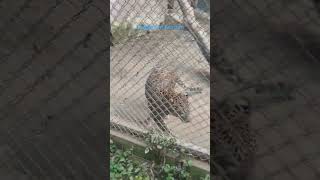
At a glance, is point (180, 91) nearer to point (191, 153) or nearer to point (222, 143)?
point (191, 153)

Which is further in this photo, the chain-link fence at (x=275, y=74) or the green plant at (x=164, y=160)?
the green plant at (x=164, y=160)

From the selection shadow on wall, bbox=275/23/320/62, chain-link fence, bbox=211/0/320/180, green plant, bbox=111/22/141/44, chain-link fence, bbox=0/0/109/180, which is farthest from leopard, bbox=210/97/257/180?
green plant, bbox=111/22/141/44

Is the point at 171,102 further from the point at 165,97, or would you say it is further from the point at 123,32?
the point at 123,32

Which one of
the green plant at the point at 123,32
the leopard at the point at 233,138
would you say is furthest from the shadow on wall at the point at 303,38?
the green plant at the point at 123,32

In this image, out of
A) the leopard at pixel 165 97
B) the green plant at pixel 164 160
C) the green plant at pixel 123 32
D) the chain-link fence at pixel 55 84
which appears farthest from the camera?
the green plant at pixel 123 32

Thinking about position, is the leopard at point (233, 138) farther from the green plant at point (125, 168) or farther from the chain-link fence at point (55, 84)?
the green plant at point (125, 168)

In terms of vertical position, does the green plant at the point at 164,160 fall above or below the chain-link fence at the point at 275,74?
below

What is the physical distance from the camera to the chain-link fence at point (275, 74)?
2.26 feet

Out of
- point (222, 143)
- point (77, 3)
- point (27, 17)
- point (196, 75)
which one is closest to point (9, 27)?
point (27, 17)

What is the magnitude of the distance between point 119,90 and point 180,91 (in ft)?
3.48

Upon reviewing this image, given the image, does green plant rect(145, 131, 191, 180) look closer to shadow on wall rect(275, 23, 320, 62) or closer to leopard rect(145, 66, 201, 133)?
leopard rect(145, 66, 201, 133)

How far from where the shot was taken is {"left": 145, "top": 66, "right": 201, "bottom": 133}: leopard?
4.29 m

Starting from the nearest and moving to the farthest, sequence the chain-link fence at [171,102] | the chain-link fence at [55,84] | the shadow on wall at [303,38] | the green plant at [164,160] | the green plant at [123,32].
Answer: the shadow on wall at [303,38] → the chain-link fence at [55,84] → the green plant at [164,160] → the chain-link fence at [171,102] → the green plant at [123,32]

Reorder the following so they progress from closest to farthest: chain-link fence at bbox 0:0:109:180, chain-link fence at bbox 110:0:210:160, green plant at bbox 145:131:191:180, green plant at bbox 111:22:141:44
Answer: chain-link fence at bbox 0:0:109:180
green plant at bbox 145:131:191:180
chain-link fence at bbox 110:0:210:160
green plant at bbox 111:22:141:44
